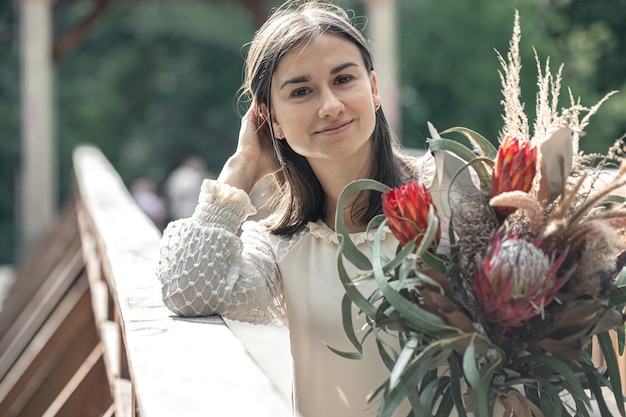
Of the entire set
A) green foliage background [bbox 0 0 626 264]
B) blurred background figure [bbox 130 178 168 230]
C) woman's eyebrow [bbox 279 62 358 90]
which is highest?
woman's eyebrow [bbox 279 62 358 90]

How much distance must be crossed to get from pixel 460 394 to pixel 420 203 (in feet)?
0.97

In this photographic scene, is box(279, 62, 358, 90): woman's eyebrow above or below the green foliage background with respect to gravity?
above

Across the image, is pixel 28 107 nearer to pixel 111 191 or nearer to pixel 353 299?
pixel 111 191

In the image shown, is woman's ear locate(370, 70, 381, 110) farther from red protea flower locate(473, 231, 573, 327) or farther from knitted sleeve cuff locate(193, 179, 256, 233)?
red protea flower locate(473, 231, 573, 327)

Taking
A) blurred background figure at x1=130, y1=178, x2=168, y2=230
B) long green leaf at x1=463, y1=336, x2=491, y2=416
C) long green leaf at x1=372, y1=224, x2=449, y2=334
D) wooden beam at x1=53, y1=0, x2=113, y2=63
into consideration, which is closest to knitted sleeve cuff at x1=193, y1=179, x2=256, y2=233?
long green leaf at x1=372, y1=224, x2=449, y2=334

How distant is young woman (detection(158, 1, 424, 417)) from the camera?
208 centimetres

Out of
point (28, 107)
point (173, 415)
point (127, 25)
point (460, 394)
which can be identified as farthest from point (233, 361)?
point (127, 25)

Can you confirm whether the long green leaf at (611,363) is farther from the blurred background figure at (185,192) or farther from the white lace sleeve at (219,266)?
the blurred background figure at (185,192)

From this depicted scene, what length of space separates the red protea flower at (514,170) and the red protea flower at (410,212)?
0.11 metres

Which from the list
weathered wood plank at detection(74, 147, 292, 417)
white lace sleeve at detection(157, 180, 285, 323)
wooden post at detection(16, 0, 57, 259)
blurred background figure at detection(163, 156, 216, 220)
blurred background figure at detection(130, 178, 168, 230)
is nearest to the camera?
weathered wood plank at detection(74, 147, 292, 417)

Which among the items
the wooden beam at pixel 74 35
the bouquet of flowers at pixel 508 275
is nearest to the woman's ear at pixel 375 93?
the bouquet of flowers at pixel 508 275

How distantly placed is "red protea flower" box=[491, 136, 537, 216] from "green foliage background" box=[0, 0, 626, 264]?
1822 centimetres

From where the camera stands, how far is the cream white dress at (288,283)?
6.85 feet

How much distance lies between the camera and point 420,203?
156cm
